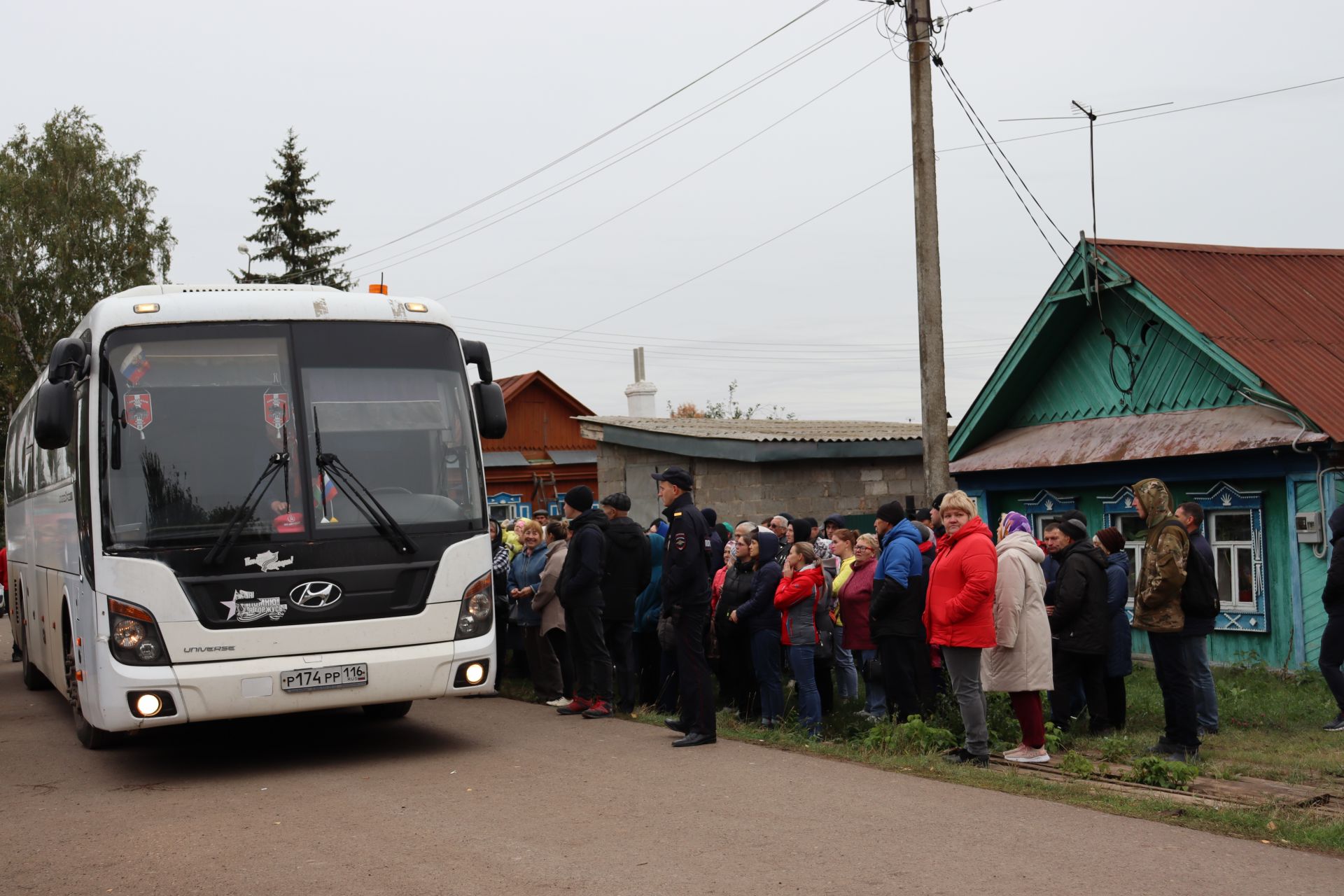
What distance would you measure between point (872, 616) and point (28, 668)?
10.9 metres

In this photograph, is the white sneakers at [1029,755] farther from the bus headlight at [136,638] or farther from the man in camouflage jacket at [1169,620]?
the bus headlight at [136,638]

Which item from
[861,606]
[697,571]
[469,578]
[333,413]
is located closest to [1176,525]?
[861,606]

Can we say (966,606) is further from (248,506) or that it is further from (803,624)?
(248,506)

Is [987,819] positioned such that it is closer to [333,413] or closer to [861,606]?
[861,606]

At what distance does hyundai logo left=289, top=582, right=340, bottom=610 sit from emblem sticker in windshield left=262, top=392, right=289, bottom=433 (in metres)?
1.09

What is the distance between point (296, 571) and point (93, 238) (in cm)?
3639

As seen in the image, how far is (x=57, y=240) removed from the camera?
40094mm

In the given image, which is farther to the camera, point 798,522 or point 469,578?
point 798,522

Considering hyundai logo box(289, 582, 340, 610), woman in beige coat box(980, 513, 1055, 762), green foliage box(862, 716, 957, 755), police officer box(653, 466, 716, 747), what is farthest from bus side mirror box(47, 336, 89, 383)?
woman in beige coat box(980, 513, 1055, 762)

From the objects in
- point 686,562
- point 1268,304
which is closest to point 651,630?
point 686,562

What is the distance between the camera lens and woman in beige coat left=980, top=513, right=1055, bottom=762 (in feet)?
28.3

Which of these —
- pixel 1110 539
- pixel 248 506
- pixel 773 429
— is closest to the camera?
pixel 248 506

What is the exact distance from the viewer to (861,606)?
10.7 meters

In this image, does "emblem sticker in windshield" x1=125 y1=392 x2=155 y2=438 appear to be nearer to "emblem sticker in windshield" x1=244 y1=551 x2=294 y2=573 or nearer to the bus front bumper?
"emblem sticker in windshield" x1=244 y1=551 x2=294 y2=573
